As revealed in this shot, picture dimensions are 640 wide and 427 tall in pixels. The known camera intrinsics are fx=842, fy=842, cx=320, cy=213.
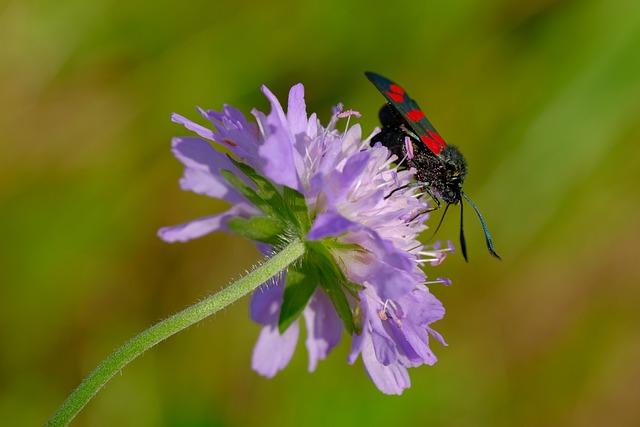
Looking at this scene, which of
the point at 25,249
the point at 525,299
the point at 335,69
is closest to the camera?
the point at 25,249

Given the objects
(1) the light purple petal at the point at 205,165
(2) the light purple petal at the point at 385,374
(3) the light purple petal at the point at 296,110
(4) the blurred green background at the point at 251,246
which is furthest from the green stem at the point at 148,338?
(4) the blurred green background at the point at 251,246

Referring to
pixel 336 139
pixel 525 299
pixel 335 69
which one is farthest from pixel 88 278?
pixel 525 299

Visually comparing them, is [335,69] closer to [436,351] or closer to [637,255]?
[436,351]

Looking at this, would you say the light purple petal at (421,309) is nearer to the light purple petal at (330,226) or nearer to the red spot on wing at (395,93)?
the light purple petal at (330,226)

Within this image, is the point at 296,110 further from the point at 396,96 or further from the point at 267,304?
the point at 267,304

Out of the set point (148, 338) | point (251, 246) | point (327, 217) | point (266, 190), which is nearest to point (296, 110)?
point (266, 190)

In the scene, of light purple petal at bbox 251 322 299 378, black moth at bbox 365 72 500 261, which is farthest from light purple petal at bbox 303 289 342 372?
black moth at bbox 365 72 500 261
